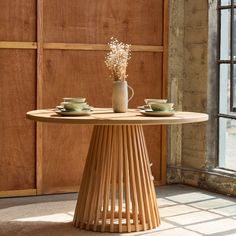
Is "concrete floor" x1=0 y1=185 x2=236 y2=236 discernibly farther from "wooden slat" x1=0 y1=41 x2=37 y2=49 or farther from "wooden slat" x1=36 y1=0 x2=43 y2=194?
"wooden slat" x1=0 y1=41 x2=37 y2=49

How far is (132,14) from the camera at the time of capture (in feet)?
21.2

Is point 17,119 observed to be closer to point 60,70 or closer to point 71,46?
point 60,70

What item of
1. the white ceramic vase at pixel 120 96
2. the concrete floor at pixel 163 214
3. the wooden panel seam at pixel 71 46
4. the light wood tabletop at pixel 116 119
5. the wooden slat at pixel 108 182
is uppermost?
the wooden panel seam at pixel 71 46

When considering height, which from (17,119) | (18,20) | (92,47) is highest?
(18,20)

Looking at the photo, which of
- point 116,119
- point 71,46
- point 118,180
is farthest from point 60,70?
point 116,119

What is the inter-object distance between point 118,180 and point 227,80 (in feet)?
7.01

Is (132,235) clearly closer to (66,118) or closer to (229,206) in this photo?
(66,118)

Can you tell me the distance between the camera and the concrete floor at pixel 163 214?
478cm

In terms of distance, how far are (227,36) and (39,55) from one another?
178 centimetres

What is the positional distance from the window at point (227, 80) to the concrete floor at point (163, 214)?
48 centimetres

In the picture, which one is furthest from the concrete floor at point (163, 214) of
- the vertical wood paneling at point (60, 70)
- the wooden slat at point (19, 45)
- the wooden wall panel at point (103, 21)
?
the wooden wall panel at point (103, 21)

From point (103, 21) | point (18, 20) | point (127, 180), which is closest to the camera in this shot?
point (127, 180)

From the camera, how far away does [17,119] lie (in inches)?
237

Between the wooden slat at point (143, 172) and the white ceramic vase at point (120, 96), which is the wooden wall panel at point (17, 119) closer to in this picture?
the white ceramic vase at point (120, 96)
